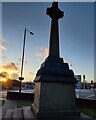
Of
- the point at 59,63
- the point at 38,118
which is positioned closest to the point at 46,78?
the point at 59,63

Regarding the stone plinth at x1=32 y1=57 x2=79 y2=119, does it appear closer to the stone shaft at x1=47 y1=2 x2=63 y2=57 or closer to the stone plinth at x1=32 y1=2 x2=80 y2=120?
the stone plinth at x1=32 y1=2 x2=80 y2=120

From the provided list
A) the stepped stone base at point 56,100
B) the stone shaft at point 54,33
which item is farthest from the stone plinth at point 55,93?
the stone shaft at point 54,33

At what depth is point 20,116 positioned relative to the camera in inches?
323

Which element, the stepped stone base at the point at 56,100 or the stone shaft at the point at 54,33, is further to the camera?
the stone shaft at the point at 54,33

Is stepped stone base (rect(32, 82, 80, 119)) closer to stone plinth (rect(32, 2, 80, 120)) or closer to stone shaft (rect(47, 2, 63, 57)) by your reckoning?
stone plinth (rect(32, 2, 80, 120))

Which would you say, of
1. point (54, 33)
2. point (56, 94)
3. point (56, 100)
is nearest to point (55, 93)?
point (56, 94)

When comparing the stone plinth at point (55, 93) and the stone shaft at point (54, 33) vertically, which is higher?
the stone shaft at point (54, 33)

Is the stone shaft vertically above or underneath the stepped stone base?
above

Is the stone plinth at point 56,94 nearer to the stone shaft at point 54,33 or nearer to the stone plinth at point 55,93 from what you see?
the stone plinth at point 55,93

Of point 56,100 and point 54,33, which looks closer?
point 56,100

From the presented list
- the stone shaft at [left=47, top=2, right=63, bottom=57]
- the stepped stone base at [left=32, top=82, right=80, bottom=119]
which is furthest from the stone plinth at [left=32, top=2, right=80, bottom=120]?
the stone shaft at [left=47, top=2, right=63, bottom=57]

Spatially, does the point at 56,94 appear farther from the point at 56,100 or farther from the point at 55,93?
the point at 56,100

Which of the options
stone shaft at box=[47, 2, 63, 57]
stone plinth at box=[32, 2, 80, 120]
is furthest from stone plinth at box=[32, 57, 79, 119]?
stone shaft at box=[47, 2, 63, 57]

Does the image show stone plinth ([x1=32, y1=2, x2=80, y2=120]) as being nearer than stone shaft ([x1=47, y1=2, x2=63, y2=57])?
Yes
